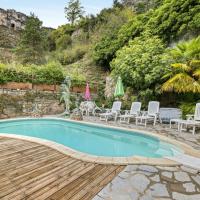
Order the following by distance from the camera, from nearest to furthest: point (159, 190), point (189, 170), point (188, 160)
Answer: point (159, 190)
point (189, 170)
point (188, 160)

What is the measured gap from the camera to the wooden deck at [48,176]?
2762mm

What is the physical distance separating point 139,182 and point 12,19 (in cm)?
3332

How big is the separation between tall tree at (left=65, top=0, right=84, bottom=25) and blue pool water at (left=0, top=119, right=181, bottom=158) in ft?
77.6

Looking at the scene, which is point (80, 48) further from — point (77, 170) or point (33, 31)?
point (77, 170)

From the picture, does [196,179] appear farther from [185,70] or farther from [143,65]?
[143,65]

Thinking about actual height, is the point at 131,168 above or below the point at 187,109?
below

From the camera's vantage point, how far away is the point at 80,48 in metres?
19.0

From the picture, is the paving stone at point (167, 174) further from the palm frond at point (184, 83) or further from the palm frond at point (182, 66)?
the palm frond at point (182, 66)

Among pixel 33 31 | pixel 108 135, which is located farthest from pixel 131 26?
pixel 33 31

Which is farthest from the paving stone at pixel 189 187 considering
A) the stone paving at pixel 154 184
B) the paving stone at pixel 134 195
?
the paving stone at pixel 134 195

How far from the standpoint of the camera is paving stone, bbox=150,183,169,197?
2850 mm

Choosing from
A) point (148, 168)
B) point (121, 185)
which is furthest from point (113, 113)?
point (121, 185)

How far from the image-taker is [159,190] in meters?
2.96

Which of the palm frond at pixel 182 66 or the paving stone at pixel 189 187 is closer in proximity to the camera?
the paving stone at pixel 189 187
